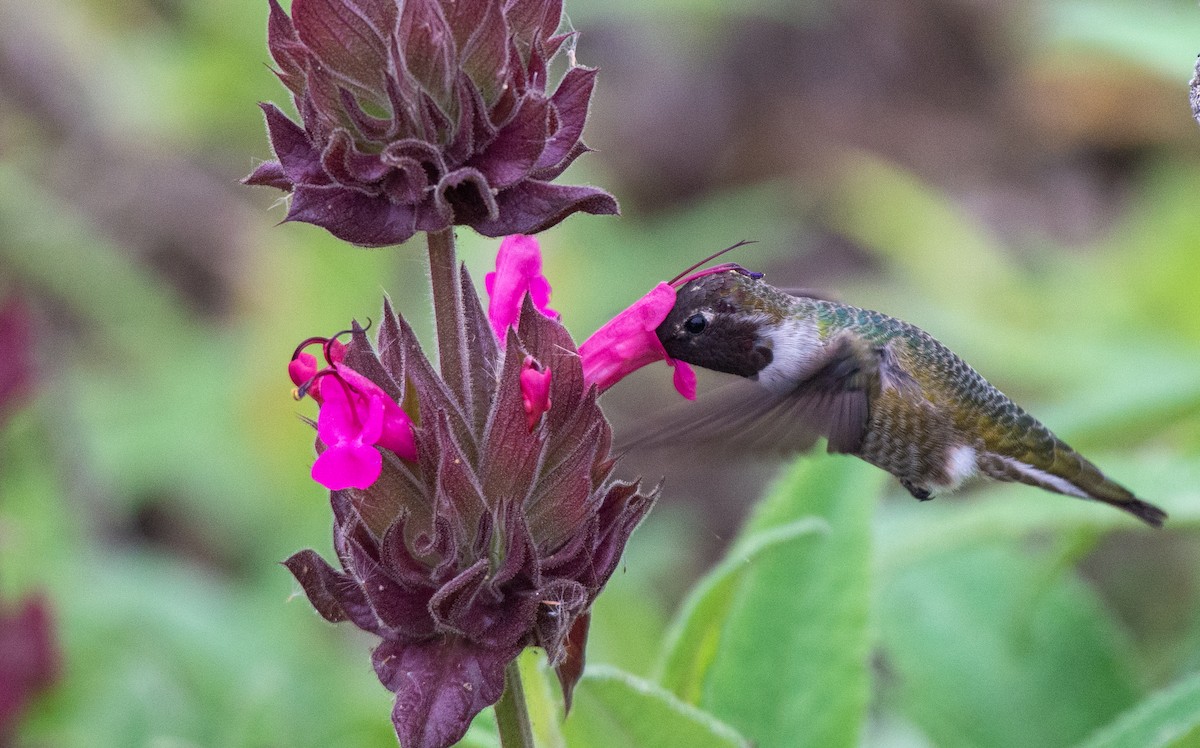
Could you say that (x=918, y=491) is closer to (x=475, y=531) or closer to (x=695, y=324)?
(x=695, y=324)

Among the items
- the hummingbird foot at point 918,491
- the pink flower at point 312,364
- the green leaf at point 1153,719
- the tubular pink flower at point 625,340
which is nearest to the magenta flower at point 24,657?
the pink flower at point 312,364

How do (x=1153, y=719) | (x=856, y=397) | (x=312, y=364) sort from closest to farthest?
(x=312, y=364) < (x=1153, y=719) < (x=856, y=397)

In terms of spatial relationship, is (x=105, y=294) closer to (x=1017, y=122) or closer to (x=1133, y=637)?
(x=1133, y=637)

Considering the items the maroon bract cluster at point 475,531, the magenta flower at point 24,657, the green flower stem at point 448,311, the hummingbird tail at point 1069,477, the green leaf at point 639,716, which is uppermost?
the green flower stem at point 448,311

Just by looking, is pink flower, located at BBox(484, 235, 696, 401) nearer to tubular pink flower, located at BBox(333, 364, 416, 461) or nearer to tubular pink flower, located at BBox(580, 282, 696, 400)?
tubular pink flower, located at BBox(580, 282, 696, 400)

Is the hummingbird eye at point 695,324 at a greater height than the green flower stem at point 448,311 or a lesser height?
lesser

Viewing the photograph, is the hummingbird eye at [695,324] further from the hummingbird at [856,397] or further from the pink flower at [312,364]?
the pink flower at [312,364]

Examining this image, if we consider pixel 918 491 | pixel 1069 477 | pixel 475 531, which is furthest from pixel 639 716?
pixel 1069 477

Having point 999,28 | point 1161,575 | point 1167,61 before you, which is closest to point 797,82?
point 999,28
